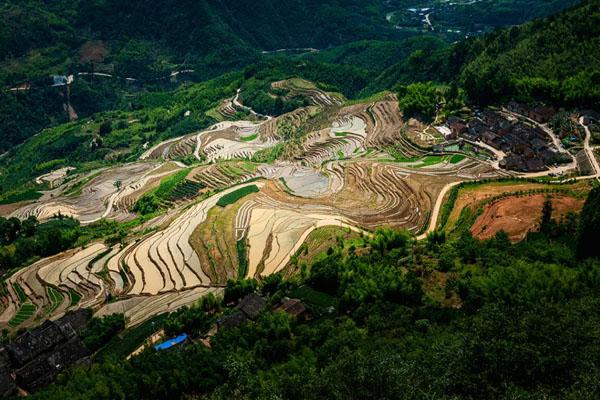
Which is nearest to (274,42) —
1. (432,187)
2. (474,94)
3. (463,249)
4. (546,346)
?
(474,94)

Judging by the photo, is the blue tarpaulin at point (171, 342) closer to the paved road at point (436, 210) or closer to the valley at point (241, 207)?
the valley at point (241, 207)

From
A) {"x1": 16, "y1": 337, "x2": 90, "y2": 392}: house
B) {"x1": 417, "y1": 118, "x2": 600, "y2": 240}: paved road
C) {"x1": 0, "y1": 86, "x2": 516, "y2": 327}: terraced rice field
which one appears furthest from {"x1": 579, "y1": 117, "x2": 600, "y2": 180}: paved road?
{"x1": 16, "y1": 337, "x2": 90, "y2": 392}: house

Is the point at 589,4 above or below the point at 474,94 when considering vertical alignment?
above

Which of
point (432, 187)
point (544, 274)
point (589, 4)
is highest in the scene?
point (589, 4)

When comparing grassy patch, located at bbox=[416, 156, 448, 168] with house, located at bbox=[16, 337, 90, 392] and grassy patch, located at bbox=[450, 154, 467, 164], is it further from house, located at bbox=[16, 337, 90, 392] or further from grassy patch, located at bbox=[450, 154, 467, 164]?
house, located at bbox=[16, 337, 90, 392]

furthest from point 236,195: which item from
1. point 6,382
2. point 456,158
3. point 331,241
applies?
point 6,382

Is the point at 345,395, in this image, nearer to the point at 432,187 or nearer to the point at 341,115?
the point at 432,187

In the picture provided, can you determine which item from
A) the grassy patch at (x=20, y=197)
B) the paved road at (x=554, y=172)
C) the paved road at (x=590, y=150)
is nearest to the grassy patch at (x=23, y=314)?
the paved road at (x=554, y=172)
